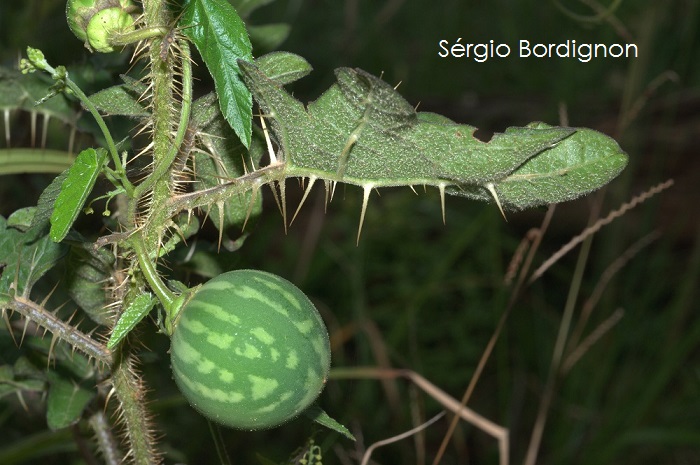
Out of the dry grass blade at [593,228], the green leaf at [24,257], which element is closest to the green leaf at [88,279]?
the green leaf at [24,257]

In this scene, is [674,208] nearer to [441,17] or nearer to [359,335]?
[359,335]

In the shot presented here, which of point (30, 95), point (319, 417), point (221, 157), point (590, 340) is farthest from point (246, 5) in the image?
point (590, 340)

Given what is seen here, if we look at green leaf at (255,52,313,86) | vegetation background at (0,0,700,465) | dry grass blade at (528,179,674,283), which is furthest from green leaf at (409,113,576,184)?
vegetation background at (0,0,700,465)

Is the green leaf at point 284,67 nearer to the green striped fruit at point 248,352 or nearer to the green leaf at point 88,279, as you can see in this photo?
the green striped fruit at point 248,352

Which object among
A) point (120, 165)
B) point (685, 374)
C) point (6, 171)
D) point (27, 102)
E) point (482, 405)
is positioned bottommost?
point (482, 405)

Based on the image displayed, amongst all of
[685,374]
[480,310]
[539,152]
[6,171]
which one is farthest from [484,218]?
[539,152]
